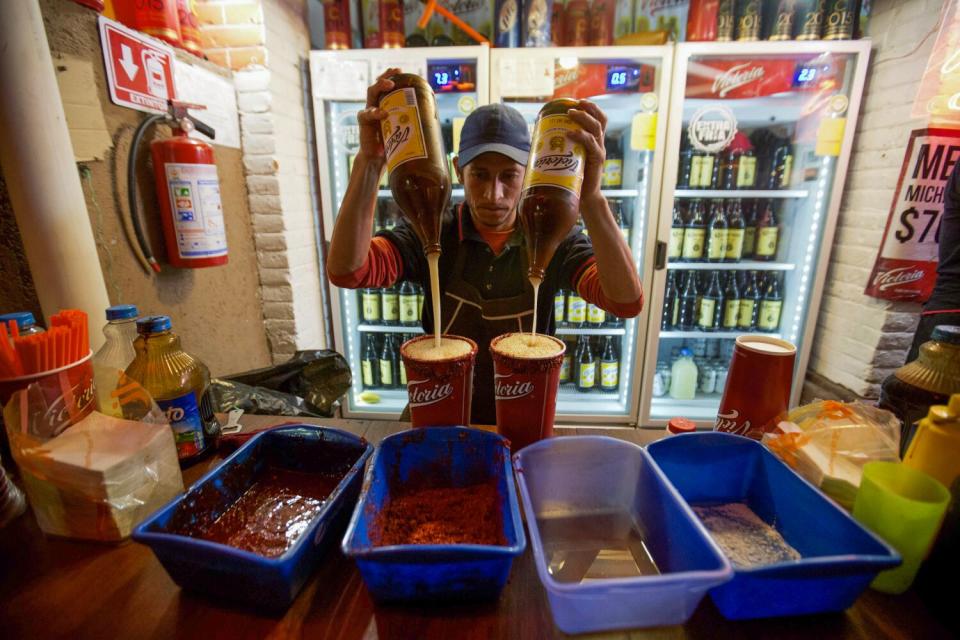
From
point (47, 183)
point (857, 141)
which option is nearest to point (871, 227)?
point (857, 141)

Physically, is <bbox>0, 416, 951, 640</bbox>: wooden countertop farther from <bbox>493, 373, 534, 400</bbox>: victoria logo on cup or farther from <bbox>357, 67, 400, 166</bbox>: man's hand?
<bbox>357, 67, 400, 166</bbox>: man's hand

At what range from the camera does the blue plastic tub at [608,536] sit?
0.49 metres

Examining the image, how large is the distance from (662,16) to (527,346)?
2.56 meters

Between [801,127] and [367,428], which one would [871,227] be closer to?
[801,127]

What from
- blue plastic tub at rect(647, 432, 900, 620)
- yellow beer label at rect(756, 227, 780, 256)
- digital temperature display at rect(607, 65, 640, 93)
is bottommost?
blue plastic tub at rect(647, 432, 900, 620)

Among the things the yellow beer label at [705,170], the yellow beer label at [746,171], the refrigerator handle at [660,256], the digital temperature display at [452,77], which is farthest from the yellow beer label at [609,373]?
the digital temperature display at [452,77]

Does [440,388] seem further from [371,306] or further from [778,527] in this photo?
[371,306]

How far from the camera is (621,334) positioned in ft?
8.96

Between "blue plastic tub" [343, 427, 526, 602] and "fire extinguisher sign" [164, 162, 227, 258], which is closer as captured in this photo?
"blue plastic tub" [343, 427, 526, 602]

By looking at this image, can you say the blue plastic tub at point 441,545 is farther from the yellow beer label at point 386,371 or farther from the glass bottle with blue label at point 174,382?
the yellow beer label at point 386,371

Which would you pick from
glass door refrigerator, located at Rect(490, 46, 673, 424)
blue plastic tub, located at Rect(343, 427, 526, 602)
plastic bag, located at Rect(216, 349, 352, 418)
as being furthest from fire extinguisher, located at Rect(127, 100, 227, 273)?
glass door refrigerator, located at Rect(490, 46, 673, 424)

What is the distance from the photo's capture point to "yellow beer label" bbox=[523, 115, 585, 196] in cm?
70

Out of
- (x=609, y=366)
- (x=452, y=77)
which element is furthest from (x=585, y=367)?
(x=452, y=77)

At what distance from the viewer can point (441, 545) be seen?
509 mm
